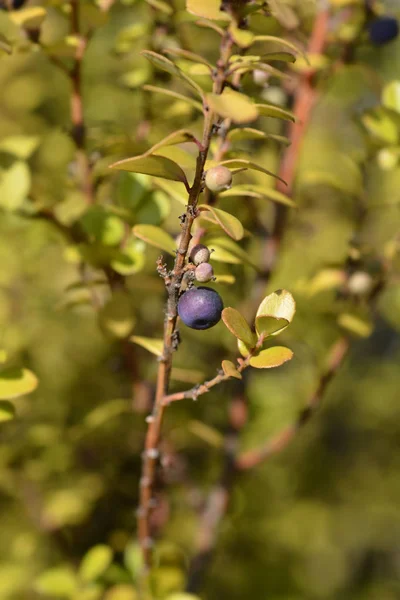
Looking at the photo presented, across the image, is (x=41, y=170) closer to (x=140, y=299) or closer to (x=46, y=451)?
(x=140, y=299)

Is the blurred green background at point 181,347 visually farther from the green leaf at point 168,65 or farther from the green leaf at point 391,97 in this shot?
the green leaf at point 168,65

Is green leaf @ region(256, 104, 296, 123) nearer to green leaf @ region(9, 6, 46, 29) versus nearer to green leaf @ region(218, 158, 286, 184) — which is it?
green leaf @ region(218, 158, 286, 184)

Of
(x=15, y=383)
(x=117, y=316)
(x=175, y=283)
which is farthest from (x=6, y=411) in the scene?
(x=175, y=283)

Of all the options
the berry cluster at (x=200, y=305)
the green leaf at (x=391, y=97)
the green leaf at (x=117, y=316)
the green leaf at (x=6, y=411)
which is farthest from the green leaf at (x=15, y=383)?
the green leaf at (x=391, y=97)

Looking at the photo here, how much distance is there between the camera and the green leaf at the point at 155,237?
71cm

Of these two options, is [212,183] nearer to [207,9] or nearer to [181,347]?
[207,9]

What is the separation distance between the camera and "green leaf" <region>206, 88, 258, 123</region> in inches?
20.8

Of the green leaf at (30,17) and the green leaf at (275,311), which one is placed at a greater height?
the green leaf at (30,17)

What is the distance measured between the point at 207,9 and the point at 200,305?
276mm

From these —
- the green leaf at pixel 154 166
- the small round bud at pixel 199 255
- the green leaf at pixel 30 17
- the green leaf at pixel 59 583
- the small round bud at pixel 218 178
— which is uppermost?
the green leaf at pixel 30 17

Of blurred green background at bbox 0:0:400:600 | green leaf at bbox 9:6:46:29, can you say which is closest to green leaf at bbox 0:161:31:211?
blurred green background at bbox 0:0:400:600

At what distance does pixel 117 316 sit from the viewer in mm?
917

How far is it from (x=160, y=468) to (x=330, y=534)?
4.94 ft

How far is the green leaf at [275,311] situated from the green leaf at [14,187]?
0.45 meters
